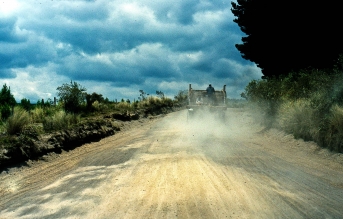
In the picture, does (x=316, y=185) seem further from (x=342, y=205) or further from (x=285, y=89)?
(x=285, y=89)

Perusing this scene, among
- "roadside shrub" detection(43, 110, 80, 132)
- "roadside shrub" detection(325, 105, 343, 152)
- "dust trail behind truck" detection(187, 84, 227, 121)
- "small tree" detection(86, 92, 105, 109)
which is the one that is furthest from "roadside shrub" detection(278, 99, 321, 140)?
"small tree" detection(86, 92, 105, 109)

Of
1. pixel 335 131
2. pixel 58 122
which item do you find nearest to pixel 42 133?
pixel 58 122

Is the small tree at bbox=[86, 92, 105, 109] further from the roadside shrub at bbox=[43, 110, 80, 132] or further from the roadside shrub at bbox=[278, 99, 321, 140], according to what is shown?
the roadside shrub at bbox=[278, 99, 321, 140]

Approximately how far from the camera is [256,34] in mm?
30562

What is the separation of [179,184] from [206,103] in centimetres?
1848

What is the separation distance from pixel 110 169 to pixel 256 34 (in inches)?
950

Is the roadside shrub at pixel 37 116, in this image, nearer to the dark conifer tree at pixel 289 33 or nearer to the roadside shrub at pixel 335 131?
A: the roadside shrub at pixel 335 131

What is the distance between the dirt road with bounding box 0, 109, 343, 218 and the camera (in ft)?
21.2

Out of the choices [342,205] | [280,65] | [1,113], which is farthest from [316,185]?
[280,65]

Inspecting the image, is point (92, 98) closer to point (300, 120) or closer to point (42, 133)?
point (42, 133)

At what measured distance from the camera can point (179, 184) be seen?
25.9 ft

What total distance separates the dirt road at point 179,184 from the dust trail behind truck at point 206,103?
10.8 metres

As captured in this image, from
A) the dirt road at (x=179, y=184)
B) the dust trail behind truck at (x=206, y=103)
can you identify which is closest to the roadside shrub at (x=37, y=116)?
the dirt road at (x=179, y=184)

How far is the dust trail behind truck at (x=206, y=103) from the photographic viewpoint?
958 inches
